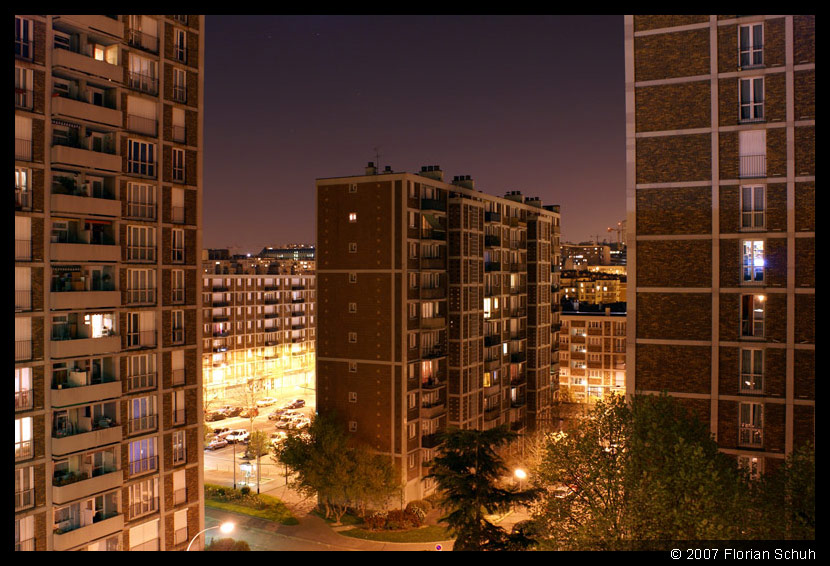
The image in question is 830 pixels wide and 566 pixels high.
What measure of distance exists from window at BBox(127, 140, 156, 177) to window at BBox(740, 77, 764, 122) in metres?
24.0

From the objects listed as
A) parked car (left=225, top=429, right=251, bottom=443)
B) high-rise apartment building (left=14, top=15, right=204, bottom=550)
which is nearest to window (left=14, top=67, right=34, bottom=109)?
high-rise apartment building (left=14, top=15, right=204, bottom=550)

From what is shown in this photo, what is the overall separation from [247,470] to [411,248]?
71.1 feet

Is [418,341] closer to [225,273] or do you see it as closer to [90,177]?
[90,177]

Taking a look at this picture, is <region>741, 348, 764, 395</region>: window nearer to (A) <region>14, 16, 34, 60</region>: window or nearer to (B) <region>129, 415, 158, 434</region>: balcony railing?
(B) <region>129, 415, 158, 434</region>: balcony railing

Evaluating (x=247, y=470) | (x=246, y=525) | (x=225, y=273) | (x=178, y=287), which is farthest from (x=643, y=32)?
(x=225, y=273)

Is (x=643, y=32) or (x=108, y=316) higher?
(x=643, y=32)

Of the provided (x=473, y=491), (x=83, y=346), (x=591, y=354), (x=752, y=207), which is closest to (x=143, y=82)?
(x=83, y=346)

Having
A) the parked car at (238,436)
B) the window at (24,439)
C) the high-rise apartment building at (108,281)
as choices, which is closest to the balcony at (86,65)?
the high-rise apartment building at (108,281)

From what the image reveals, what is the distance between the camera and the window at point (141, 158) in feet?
85.1

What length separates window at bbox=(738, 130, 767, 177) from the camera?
23188 millimetres

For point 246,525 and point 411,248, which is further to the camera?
point 411,248

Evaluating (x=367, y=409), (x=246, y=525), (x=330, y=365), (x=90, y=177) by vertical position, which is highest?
(x=90, y=177)
